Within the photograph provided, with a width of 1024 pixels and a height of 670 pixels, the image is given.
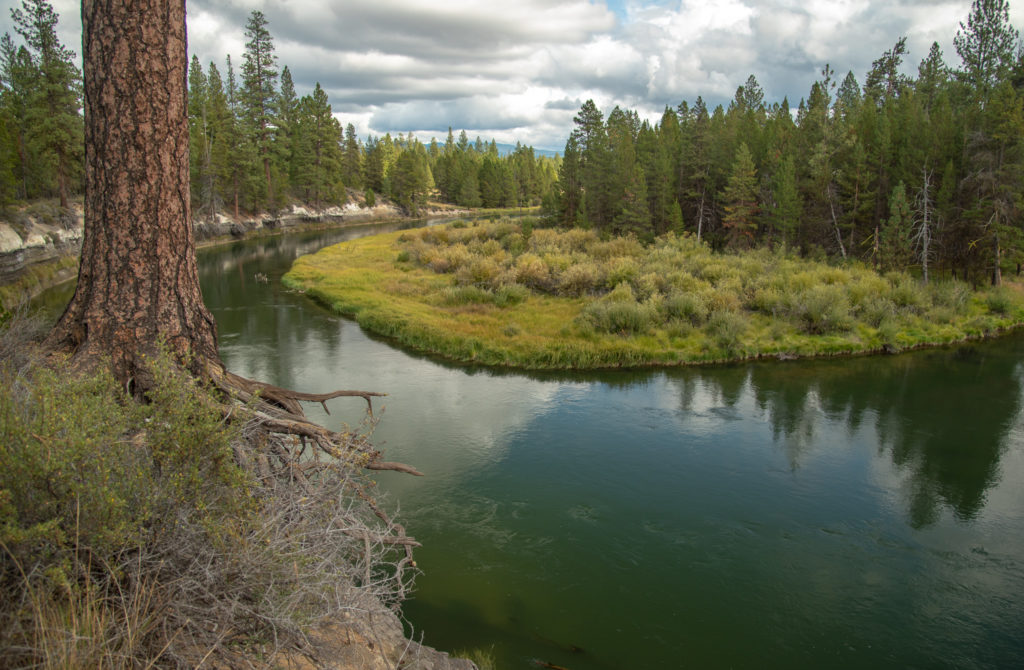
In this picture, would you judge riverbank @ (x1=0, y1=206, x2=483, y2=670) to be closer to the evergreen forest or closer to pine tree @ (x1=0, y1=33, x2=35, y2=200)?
the evergreen forest

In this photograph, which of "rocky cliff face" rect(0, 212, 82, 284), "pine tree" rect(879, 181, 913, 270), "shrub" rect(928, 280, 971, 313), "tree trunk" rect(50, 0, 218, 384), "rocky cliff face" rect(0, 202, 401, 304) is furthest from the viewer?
"pine tree" rect(879, 181, 913, 270)

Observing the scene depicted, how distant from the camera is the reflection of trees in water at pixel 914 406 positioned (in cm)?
1391

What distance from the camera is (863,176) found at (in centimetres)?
3747

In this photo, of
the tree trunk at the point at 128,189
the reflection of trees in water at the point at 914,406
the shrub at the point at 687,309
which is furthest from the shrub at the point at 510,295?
the tree trunk at the point at 128,189

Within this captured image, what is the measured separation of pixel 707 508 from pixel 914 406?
10566mm

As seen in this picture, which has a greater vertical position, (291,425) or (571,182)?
(571,182)

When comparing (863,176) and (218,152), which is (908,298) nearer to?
(863,176)

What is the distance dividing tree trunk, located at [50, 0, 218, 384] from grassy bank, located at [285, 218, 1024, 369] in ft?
55.6

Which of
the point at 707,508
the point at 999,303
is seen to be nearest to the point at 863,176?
the point at 999,303

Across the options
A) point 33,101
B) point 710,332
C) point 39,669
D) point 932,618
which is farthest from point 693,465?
point 33,101

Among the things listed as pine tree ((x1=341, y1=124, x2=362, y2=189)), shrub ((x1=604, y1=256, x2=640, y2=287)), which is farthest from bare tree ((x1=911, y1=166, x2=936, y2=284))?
pine tree ((x1=341, y1=124, x2=362, y2=189))

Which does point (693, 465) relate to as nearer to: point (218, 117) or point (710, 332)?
point (710, 332)

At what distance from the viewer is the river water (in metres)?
8.83

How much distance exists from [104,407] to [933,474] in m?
16.3
